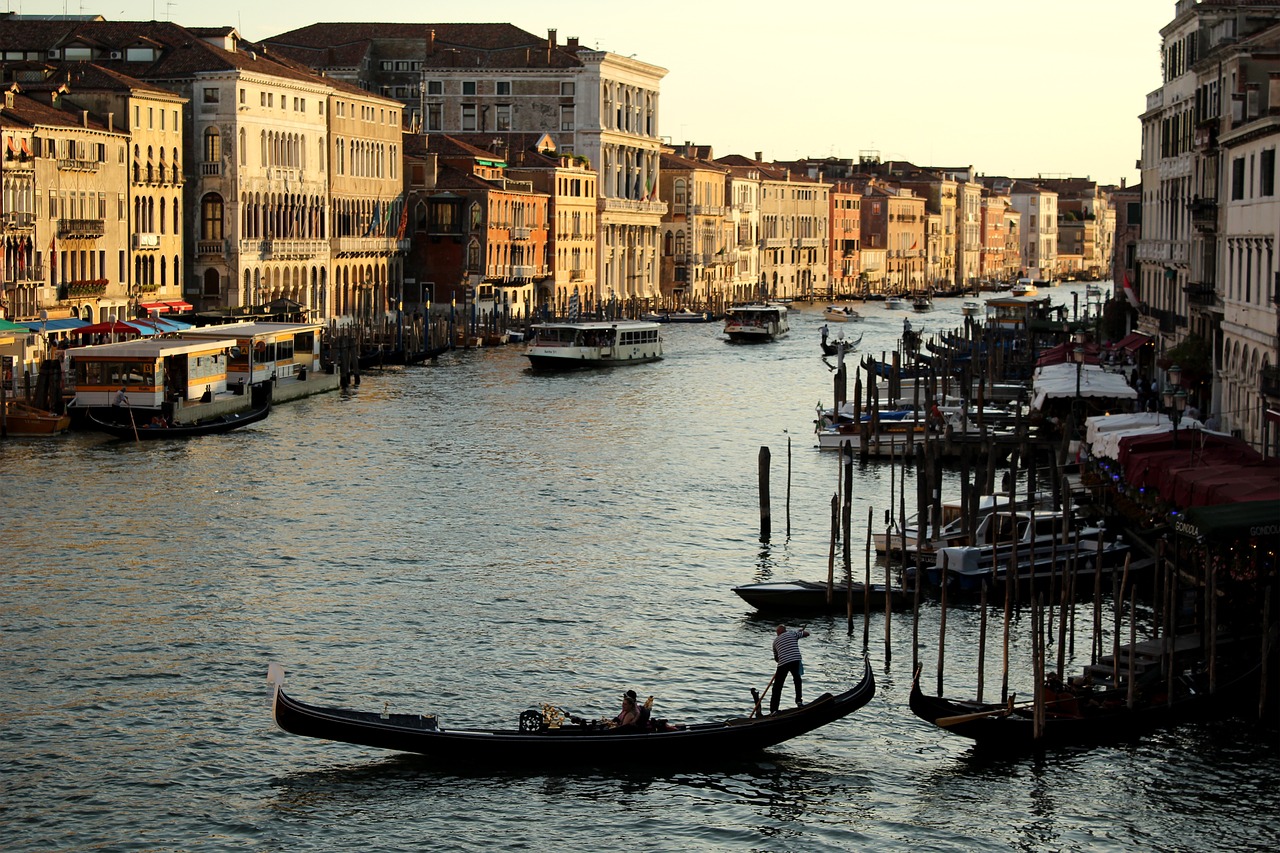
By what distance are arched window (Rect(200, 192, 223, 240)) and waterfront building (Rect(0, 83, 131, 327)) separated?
6557mm

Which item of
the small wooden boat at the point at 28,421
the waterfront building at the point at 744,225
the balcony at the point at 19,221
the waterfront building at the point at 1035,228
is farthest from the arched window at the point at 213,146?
the waterfront building at the point at 1035,228

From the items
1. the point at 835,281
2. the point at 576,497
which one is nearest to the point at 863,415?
the point at 576,497

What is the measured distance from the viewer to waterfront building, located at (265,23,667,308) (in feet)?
287

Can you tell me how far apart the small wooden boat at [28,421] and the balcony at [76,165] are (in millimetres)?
12130

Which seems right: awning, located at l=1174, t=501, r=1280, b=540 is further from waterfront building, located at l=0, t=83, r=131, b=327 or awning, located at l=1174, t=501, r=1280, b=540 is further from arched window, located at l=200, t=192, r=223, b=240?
arched window, located at l=200, t=192, r=223, b=240

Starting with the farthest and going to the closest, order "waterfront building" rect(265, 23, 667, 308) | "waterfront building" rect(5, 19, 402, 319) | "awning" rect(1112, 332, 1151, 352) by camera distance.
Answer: "waterfront building" rect(265, 23, 667, 308) < "waterfront building" rect(5, 19, 402, 319) < "awning" rect(1112, 332, 1151, 352)

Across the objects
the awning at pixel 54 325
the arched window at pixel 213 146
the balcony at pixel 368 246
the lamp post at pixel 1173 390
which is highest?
the arched window at pixel 213 146

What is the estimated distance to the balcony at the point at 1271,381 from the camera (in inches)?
993

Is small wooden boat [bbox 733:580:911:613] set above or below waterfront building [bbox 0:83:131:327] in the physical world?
below

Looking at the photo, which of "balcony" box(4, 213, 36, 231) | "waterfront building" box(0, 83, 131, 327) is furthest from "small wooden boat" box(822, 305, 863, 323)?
"balcony" box(4, 213, 36, 231)

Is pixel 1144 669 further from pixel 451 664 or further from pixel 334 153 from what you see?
pixel 334 153

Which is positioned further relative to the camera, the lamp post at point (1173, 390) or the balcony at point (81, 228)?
the balcony at point (81, 228)

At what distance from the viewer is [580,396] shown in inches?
1969

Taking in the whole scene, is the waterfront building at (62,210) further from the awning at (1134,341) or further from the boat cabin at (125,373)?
the awning at (1134,341)
